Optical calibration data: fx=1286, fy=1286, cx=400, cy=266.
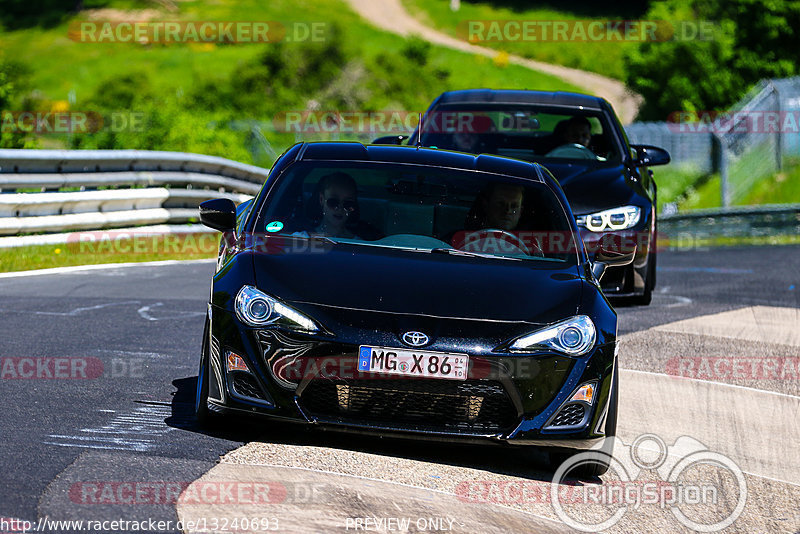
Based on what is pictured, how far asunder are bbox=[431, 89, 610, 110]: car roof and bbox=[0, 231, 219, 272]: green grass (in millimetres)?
4605

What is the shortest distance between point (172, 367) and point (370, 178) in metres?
1.59

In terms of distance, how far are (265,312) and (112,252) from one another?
33.1 feet

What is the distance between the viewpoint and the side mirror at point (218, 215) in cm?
632

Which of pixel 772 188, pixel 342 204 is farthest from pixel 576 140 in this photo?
pixel 772 188

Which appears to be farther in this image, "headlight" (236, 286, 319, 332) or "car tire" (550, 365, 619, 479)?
"car tire" (550, 365, 619, 479)

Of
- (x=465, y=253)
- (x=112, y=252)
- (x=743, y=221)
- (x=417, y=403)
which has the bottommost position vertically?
(x=743, y=221)

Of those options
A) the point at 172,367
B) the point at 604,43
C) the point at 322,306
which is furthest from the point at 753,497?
the point at 604,43

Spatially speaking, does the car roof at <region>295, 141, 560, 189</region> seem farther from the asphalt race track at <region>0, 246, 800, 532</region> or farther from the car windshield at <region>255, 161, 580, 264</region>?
the asphalt race track at <region>0, 246, 800, 532</region>

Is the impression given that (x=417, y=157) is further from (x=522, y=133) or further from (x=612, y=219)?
(x=522, y=133)

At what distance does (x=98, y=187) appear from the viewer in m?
16.0

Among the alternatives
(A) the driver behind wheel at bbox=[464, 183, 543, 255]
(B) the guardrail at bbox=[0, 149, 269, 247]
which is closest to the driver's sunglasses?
(A) the driver behind wheel at bbox=[464, 183, 543, 255]

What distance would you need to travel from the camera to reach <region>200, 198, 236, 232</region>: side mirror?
632 centimetres

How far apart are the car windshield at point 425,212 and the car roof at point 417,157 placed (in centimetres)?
A: 6

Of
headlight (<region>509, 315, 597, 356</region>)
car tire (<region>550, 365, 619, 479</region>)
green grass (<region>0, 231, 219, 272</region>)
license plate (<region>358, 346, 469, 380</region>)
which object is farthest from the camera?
green grass (<region>0, 231, 219, 272</region>)
